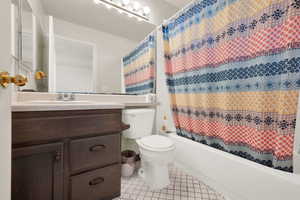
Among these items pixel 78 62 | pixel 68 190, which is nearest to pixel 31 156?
pixel 68 190

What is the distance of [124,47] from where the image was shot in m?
1.81

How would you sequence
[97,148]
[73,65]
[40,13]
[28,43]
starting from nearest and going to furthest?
[97,148] < [28,43] < [40,13] < [73,65]

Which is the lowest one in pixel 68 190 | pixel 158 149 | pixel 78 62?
pixel 68 190

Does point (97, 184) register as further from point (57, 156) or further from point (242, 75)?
point (242, 75)

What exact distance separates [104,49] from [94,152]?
4.02ft

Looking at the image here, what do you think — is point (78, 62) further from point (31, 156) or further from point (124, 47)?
point (31, 156)

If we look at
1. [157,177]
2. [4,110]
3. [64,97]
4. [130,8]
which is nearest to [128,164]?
[157,177]

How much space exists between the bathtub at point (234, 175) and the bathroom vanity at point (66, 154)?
777 mm

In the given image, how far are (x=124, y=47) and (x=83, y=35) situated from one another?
1.65 feet

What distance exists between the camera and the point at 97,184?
1.00 meters

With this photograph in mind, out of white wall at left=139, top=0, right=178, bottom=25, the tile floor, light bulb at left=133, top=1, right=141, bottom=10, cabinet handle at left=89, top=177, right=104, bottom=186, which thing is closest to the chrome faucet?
cabinet handle at left=89, top=177, right=104, bottom=186

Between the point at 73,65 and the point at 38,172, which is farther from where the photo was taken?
the point at 73,65

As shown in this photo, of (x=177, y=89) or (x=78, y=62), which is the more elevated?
(x=78, y=62)

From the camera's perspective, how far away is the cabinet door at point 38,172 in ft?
2.43
